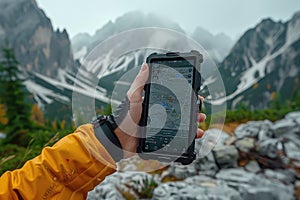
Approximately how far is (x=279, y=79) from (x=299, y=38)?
10.1ft

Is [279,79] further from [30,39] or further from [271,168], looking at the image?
[30,39]

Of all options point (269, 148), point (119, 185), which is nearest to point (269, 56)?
point (269, 148)

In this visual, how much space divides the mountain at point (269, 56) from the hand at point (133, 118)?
9.74 metres

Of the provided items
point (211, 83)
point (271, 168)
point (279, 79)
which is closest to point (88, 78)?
point (211, 83)

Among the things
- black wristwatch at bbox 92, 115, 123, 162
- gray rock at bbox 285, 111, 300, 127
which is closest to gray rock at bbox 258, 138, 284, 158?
gray rock at bbox 285, 111, 300, 127

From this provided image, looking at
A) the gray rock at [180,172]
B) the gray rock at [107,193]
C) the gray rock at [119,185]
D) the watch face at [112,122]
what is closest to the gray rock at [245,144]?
the gray rock at [180,172]

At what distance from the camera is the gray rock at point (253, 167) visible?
4363 millimetres

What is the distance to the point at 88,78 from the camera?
0.88 metres

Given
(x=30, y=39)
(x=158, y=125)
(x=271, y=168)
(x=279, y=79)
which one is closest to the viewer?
(x=158, y=125)

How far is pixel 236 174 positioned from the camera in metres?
4.10

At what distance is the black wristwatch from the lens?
0.75 m

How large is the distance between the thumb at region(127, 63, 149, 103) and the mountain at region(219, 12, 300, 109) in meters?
9.74

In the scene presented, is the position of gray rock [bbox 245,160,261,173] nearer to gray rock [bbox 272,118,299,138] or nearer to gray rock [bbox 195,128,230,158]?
gray rock [bbox 272,118,299,138]

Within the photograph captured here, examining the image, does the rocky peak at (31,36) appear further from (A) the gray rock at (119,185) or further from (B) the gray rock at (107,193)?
(B) the gray rock at (107,193)
